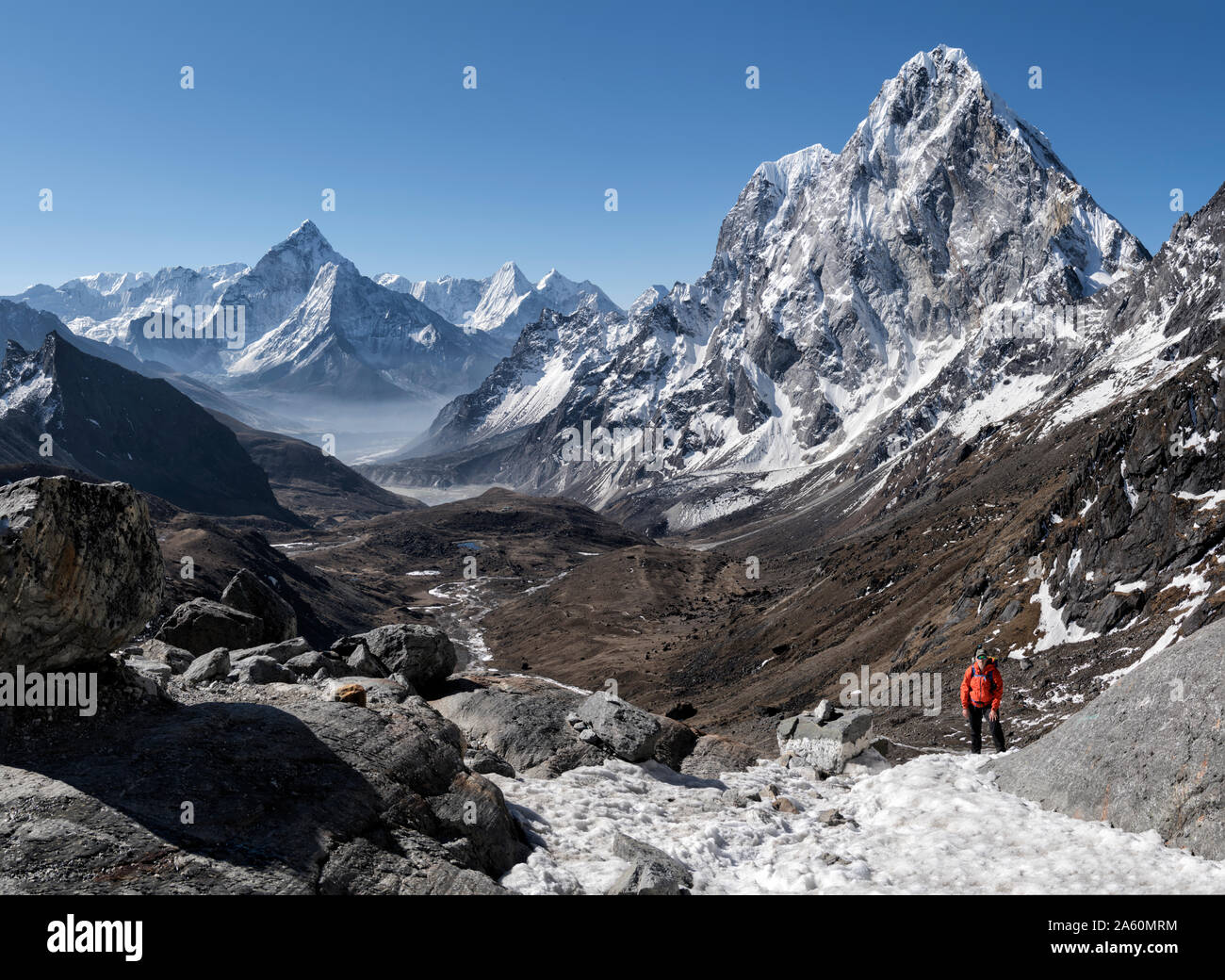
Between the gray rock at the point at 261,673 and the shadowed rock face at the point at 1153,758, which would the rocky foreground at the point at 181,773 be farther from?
the shadowed rock face at the point at 1153,758

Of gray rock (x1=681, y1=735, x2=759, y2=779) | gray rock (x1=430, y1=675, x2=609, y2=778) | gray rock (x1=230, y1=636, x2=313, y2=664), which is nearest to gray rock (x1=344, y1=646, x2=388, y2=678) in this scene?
gray rock (x1=230, y1=636, x2=313, y2=664)

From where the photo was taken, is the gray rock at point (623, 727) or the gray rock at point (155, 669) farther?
the gray rock at point (623, 727)

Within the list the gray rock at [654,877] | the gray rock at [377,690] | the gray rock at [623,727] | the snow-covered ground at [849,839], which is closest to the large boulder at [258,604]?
the gray rock at [377,690]

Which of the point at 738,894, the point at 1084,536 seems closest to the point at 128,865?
the point at 738,894

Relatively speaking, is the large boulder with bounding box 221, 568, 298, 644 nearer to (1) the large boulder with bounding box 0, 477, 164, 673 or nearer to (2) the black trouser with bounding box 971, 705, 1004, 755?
(1) the large boulder with bounding box 0, 477, 164, 673

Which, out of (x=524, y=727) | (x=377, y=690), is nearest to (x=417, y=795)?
(x=377, y=690)

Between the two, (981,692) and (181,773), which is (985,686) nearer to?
(981,692)
